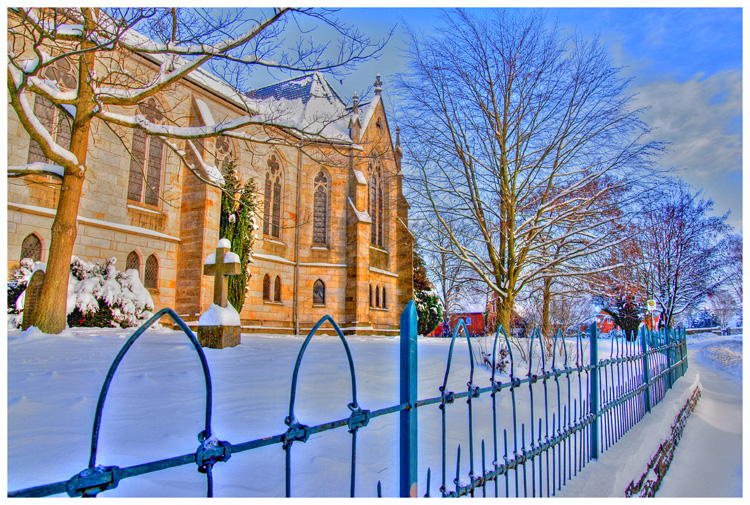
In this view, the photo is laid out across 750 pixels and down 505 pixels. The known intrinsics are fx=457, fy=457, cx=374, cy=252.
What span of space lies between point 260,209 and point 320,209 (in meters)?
6.20

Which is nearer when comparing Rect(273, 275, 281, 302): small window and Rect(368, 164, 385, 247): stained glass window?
Rect(273, 275, 281, 302): small window

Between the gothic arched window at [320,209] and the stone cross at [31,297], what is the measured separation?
1164cm

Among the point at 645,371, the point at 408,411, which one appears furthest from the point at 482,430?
the point at 645,371

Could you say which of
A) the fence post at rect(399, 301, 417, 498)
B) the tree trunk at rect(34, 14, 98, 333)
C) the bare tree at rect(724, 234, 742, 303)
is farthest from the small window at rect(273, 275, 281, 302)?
the fence post at rect(399, 301, 417, 498)

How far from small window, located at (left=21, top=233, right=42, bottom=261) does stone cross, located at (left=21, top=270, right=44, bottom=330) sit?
2.46 meters

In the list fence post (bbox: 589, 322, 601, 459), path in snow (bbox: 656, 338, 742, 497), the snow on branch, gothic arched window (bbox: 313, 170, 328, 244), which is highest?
gothic arched window (bbox: 313, 170, 328, 244)

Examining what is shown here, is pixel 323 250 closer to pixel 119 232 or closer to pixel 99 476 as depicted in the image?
pixel 119 232

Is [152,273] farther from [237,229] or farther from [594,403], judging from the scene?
[594,403]

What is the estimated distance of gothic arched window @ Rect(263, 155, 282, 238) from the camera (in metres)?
18.4

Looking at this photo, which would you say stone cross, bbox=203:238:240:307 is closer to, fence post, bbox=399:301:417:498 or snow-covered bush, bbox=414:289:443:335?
fence post, bbox=399:301:417:498

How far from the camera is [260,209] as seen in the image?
1392cm

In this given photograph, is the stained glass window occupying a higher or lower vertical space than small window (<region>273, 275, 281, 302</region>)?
higher

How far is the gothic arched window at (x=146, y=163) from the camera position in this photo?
13.6 meters

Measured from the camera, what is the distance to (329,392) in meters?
4.52
